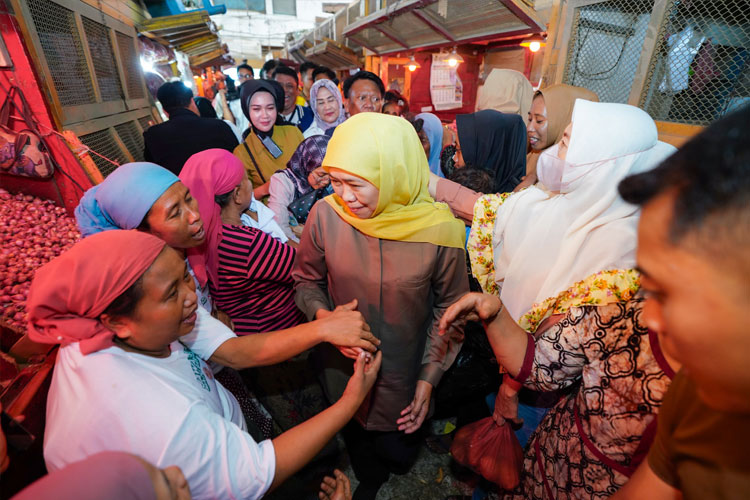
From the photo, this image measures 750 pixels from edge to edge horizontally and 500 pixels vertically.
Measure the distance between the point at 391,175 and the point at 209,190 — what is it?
112 cm

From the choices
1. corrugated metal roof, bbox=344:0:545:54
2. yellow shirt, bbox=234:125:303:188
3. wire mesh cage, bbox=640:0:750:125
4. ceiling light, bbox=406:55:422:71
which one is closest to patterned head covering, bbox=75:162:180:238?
yellow shirt, bbox=234:125:303:188

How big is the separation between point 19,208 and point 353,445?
2505 mm

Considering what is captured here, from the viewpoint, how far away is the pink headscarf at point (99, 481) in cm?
55

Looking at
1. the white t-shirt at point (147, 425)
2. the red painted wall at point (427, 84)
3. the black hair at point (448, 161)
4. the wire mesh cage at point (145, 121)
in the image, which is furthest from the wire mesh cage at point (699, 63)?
the wire mesh cage at point (145, 121)

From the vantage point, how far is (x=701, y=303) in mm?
451

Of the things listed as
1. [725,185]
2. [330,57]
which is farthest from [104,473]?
[330,57]

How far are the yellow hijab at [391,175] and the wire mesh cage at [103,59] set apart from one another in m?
3.58

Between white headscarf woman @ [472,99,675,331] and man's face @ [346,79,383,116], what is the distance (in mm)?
2709

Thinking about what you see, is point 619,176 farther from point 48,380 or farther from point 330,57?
point 330,57

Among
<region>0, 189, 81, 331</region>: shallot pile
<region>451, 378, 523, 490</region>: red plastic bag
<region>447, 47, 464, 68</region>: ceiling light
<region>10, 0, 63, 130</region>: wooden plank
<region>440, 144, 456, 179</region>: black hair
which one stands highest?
<region>447, 47, 464, 68</region>: ceiling light

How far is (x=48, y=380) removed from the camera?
1.18 meters

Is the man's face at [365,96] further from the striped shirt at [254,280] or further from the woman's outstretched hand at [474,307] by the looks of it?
the woman's outstretched hand at [474,307]

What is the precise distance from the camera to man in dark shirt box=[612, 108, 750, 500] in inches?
16.3

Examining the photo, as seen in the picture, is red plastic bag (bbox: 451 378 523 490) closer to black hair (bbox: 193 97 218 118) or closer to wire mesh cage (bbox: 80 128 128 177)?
wire mesh cage (bbox: 80 128 128 177)
